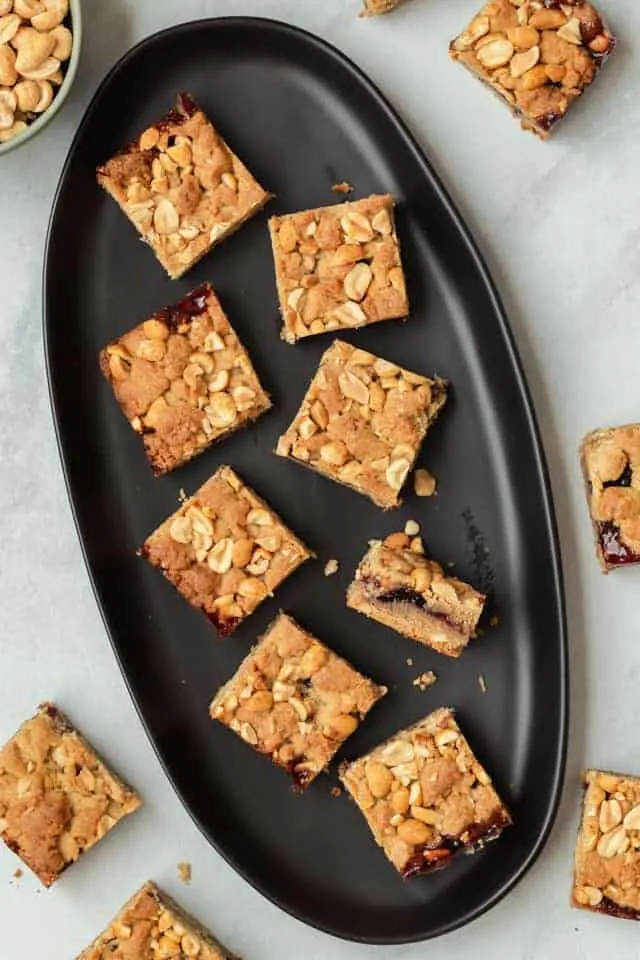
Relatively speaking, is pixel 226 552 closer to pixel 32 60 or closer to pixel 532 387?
pixel 532 387

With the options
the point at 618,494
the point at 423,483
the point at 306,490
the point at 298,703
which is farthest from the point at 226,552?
the point at 618,494

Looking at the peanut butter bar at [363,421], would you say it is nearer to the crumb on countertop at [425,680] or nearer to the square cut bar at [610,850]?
the crumb on countertop at [425,680]

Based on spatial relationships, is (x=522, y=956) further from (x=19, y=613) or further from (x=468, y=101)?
(x=468, y=101)

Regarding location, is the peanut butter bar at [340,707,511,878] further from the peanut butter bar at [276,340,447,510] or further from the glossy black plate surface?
the peanut butter bar at [276,340,447,510]

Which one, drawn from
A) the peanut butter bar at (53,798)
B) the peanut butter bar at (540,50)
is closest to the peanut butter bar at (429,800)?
the peanut butter bar at (53,798)

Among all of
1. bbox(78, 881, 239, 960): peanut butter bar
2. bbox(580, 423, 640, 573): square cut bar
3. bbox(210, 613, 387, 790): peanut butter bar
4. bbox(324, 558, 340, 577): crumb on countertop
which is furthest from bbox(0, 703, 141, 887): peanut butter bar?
bbox(580, 423, 640, 573): square cut bar

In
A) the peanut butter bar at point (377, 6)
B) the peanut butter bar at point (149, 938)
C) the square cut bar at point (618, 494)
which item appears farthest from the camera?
the peanut butter bar at point (149, 938)

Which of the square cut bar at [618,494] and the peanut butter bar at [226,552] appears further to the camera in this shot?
the peanut butter bar at [226,552]

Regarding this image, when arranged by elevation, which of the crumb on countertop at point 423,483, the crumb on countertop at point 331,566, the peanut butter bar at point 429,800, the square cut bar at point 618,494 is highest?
the crumb on countertop at point 423,483
